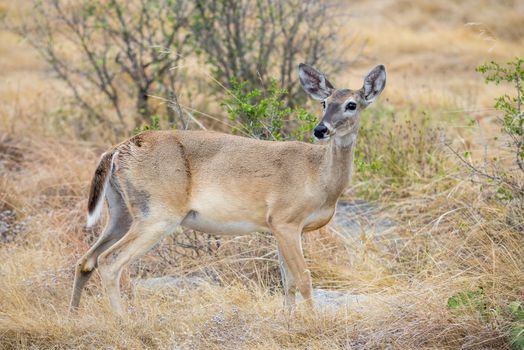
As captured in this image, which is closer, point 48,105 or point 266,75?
point 266,75

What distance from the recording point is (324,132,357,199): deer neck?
249 inches

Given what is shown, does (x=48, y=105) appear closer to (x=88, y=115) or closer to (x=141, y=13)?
(x=88, y=115)

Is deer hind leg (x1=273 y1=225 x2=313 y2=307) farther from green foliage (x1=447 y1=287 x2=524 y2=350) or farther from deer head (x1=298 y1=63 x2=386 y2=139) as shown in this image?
green foliage (x1=447 y1=287 x2=524 y2=350)

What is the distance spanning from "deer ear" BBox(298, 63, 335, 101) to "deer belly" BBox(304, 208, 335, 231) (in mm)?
912

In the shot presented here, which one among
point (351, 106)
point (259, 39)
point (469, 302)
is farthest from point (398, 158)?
point (469, 302)

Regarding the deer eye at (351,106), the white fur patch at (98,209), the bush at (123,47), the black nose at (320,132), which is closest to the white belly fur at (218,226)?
the white fur patch at (98,209)

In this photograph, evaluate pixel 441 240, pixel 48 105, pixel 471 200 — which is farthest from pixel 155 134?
pixel 48 105

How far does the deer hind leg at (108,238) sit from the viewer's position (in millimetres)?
6406

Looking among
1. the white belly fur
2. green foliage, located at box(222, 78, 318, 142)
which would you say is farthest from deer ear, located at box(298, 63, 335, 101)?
the white belly fur

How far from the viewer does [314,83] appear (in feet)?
22.3

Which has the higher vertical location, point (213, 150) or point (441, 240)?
point (213, 150)

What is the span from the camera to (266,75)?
11227 mm

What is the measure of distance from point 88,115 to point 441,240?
241 inches

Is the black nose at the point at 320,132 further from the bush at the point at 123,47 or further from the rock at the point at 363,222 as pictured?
the bush at the point at 123,47
